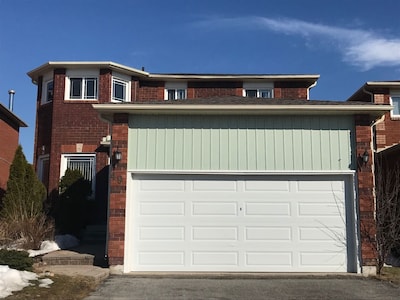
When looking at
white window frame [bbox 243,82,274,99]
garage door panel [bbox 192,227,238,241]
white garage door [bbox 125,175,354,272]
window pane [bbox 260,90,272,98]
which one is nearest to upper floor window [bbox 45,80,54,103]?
white window frame [bbox 243,82,274,99]

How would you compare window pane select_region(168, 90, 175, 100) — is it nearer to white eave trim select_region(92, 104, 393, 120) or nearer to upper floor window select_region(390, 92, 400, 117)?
upper floor window select_region(390, 92, 400, 117)

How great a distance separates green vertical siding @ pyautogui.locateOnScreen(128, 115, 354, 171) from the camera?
10.4m

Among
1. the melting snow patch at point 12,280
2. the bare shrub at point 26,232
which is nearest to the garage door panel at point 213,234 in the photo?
the melting snow patch at point 12,280

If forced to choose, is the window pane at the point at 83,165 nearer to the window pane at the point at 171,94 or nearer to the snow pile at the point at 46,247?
the window pane at the point at 171,94

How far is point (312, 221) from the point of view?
Answer: 10.3 metres

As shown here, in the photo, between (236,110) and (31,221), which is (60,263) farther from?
(236,110)

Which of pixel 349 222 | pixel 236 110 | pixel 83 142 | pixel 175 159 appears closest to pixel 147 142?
pixel 175 159

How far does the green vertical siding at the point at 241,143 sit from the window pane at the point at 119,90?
8.24 m

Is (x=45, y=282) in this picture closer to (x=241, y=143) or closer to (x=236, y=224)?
(x=236, y=224)

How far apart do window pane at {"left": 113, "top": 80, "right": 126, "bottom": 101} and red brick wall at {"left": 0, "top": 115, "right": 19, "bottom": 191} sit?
6.52m

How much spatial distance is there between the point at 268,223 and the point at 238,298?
274 cm

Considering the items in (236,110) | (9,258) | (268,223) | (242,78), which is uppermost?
(242,78)

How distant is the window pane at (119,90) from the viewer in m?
18.5

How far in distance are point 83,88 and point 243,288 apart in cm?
1209
